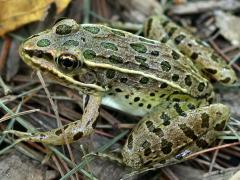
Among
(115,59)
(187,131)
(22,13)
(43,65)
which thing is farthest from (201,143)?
(22,13)

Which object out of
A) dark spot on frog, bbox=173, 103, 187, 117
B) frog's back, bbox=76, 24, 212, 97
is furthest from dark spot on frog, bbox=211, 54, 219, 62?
dark spot on frog, bbox=173, 103, 187, 117

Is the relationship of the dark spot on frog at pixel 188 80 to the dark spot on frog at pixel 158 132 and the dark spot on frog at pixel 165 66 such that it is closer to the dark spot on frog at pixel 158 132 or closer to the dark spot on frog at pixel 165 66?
the dark spot on frog at pixel 165 66

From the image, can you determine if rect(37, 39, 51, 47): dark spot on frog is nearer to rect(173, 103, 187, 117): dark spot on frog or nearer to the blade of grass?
the blade of grass

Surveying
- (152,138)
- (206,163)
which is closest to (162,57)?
(152,138)

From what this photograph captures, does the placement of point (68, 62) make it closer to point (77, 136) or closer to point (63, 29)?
point (63, 29)

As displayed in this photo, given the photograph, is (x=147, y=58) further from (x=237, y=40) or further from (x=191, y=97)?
(x=237, y=40)

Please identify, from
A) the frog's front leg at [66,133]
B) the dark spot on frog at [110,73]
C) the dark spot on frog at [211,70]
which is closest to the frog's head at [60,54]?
the dark spot on frog at [110,73]

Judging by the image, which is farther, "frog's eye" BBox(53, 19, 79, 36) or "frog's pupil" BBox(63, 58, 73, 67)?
"frog's eye" BBox(53, 19, 79, 36)
